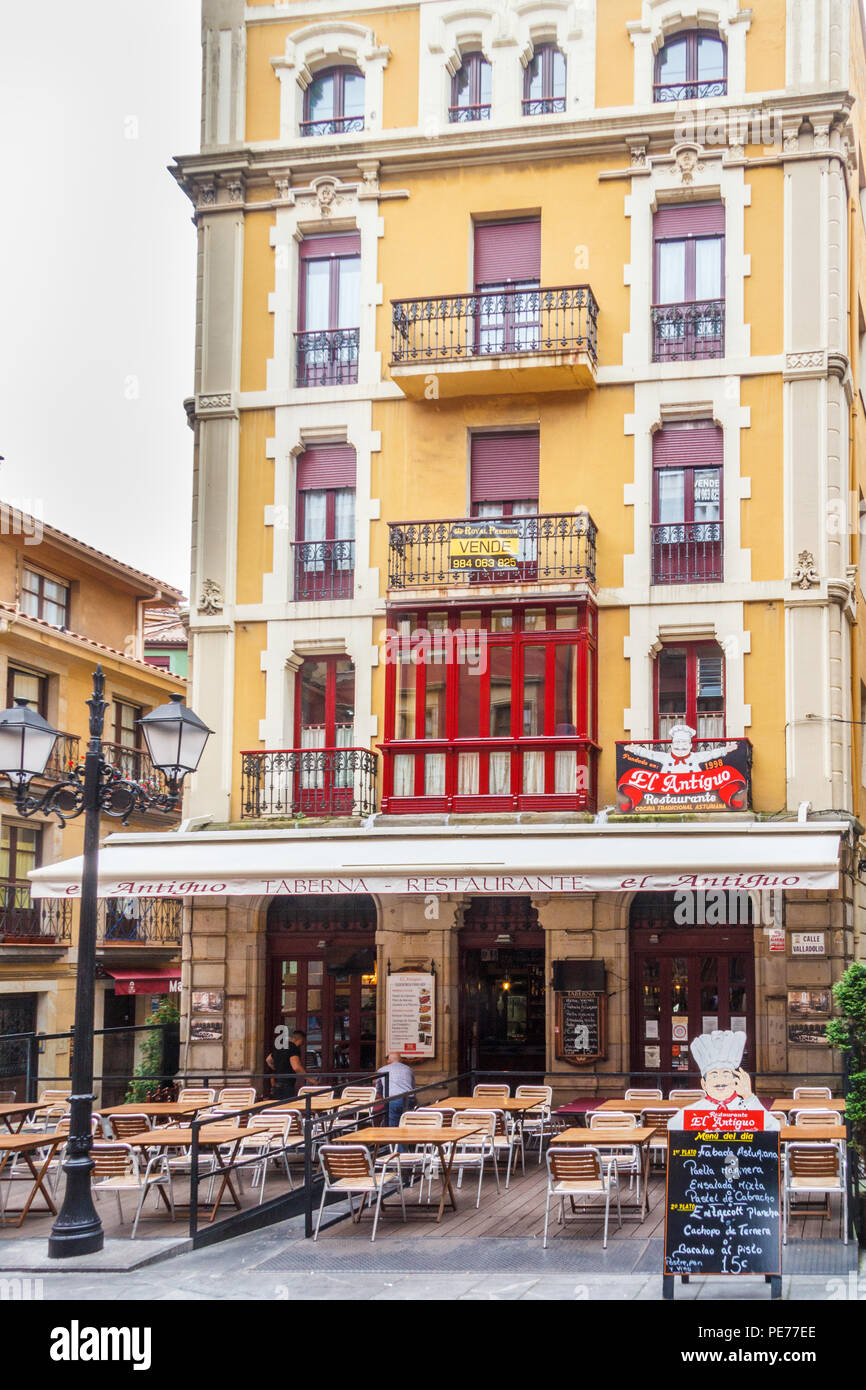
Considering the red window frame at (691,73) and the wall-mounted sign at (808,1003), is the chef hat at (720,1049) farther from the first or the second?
the red window frame at (691,73)

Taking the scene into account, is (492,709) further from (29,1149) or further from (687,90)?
(29,1149)

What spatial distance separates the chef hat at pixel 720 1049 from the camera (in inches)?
438

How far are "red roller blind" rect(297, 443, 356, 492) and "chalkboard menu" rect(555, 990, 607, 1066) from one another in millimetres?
7744

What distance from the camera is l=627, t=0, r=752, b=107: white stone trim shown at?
72.6ft

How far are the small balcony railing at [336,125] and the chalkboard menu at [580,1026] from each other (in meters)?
12.7

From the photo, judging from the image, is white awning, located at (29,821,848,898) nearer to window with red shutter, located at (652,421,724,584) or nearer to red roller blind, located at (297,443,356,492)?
window with red shutter, located at (652,421,724,584)

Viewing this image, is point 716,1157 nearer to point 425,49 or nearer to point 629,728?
point 629,728

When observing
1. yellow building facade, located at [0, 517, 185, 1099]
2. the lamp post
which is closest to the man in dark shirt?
the lamp post

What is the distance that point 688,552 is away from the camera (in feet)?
70.4

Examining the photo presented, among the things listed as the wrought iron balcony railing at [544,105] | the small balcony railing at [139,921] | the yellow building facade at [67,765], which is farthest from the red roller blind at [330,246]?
the small balcony railing at [139,921]

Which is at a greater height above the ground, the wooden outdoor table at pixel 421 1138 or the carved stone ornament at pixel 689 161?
the carved stone ornament at pixel 689 161

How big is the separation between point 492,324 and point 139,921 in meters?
17.3
